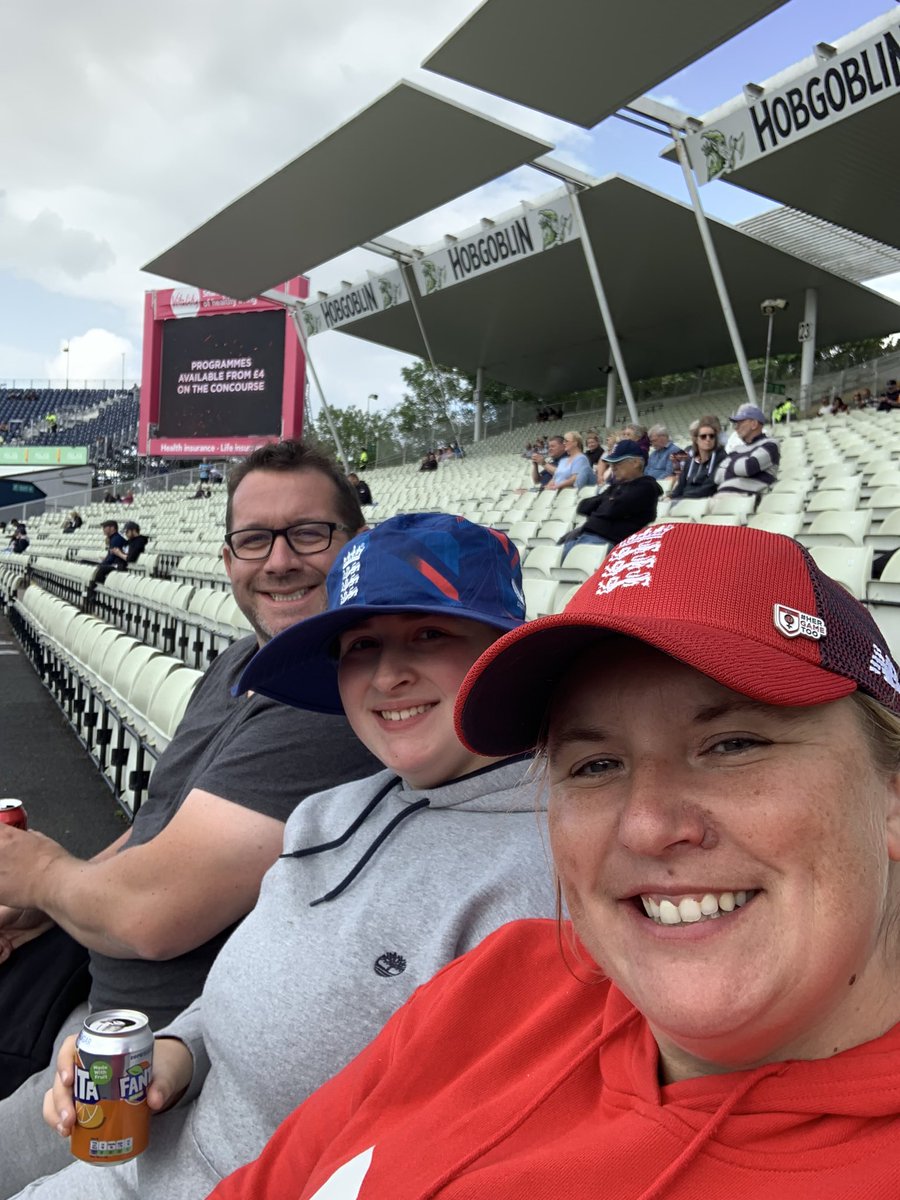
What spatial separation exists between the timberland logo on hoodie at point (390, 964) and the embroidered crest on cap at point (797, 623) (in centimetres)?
74

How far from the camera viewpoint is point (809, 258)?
819 inches

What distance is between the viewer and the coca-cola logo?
2800 centimetres

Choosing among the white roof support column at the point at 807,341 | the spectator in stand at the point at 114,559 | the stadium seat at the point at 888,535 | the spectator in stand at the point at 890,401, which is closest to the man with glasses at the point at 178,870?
the stadium seat at the point at 888,535

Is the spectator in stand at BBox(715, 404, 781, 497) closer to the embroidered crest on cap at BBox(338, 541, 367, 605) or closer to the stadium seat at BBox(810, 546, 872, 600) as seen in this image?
the stadium seat at BBox(810, 546, 872, 600)

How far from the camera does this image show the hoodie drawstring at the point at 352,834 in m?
1.29

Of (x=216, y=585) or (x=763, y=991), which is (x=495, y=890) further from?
(x=216, y=585)

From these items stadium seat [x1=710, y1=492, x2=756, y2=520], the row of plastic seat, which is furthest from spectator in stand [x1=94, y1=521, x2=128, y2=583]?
stadium seat [x1=710, y1=492, x2=756, y2=520]

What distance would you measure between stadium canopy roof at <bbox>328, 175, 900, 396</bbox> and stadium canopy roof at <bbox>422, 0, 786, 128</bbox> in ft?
17.1

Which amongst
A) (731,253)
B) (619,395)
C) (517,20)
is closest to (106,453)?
(619,395)

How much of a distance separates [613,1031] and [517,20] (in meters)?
12.7

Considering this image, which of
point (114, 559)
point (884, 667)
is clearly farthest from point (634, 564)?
point (114, 559)

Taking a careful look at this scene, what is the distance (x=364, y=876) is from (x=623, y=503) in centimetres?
444

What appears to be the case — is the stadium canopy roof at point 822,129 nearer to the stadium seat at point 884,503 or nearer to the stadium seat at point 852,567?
the stadium seat at point 884,503

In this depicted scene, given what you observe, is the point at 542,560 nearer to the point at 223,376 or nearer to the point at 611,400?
the point at 611,400
